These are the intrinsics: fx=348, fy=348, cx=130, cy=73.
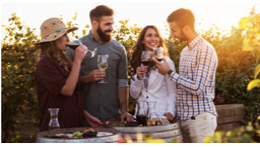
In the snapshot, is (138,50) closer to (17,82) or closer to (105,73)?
(105,73)

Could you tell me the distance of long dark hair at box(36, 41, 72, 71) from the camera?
334 centimetres

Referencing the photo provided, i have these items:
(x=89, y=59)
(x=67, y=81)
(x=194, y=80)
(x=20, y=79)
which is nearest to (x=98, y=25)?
(x=89, y=59)

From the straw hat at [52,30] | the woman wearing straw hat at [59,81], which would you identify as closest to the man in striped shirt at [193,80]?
the woman wearing straw hat at [59,81]

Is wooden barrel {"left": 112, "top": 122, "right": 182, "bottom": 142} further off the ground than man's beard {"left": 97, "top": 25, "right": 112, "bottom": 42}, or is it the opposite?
man's beard {"left": 97, "top": 25, "right": 112, "bottom": 42}

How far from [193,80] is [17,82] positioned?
10.2 ft

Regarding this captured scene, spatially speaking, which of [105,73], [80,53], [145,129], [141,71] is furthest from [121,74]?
[145,129]

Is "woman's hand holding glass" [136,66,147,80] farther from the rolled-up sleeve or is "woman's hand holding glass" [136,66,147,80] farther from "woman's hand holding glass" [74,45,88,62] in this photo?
"woman's hand holding glass" [74,45,88,62]

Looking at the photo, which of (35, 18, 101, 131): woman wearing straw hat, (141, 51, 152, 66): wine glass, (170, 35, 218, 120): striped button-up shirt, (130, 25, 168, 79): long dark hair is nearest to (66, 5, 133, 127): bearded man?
(130, 25, 168, 79): long dark hair

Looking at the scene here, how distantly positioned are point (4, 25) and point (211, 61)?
11.9 feet

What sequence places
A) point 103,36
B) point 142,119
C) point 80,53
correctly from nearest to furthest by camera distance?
1. point 142,119
2. point 80,53
3. point 103,36

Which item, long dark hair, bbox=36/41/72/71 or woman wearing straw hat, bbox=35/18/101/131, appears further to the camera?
long dark hair, bbox=36/41/72/71

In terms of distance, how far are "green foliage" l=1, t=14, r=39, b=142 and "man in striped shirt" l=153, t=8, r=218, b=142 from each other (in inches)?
109

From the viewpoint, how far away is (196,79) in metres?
3.33

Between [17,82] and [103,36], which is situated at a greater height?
[103,36]
